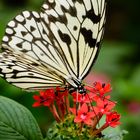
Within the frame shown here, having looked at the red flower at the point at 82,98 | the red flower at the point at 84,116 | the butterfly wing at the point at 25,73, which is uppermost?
the butterfly wing at the point at 25,73

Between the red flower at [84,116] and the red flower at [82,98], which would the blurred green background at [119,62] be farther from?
the red flower at [84,116]

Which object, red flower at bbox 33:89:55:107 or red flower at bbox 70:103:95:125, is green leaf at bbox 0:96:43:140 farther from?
red flower at bbox 70:103:95:125

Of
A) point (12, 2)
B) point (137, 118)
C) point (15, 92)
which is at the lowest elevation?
point (137, 118)

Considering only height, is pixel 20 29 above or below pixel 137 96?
above

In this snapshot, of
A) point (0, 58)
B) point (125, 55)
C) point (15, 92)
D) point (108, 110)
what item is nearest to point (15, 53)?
point (0, 58)

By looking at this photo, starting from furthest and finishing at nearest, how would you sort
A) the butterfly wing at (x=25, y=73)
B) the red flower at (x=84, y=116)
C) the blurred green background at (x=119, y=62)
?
1. the blurred green background at (x=119, y=62)
2. the butterfly wing at (x=25, y=73)
3. the red flower at (x=84, y=116)

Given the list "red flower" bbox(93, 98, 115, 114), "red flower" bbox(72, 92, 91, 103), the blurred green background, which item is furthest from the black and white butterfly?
the blurred green background

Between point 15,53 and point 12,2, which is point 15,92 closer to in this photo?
point 15,53

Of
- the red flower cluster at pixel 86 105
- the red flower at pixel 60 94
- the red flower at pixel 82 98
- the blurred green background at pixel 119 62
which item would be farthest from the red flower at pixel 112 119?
the blurred green background at pixel 119 62
